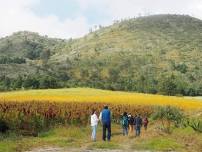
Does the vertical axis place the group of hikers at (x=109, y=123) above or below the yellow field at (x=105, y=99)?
below

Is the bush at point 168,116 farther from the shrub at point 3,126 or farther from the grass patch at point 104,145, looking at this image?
the shrub at point 3,126

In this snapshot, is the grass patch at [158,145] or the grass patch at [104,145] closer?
the grass patch at [158,145]

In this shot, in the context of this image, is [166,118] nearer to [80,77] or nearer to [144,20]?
[80,77]

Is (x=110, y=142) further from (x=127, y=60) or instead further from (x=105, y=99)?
(x=127, y=60)

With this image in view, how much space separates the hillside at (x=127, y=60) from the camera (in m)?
99.4

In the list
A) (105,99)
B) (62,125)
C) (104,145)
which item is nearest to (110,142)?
(104,145)

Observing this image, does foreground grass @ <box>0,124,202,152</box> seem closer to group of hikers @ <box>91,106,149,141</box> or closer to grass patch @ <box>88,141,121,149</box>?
grass patch @ <box>88,141,121,149</box>

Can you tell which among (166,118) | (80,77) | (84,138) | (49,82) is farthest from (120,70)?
(84,138)

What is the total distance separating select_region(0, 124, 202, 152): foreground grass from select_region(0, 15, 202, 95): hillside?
55.6m

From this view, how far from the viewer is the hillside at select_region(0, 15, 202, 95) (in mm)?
99375

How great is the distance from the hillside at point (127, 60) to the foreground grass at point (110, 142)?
5562cm

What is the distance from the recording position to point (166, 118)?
46719mm

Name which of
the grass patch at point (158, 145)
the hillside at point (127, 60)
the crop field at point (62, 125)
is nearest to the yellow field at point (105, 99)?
the crop field at point (62, 125)

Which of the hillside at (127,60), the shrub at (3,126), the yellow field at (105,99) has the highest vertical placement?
the hillside at (127,60)
